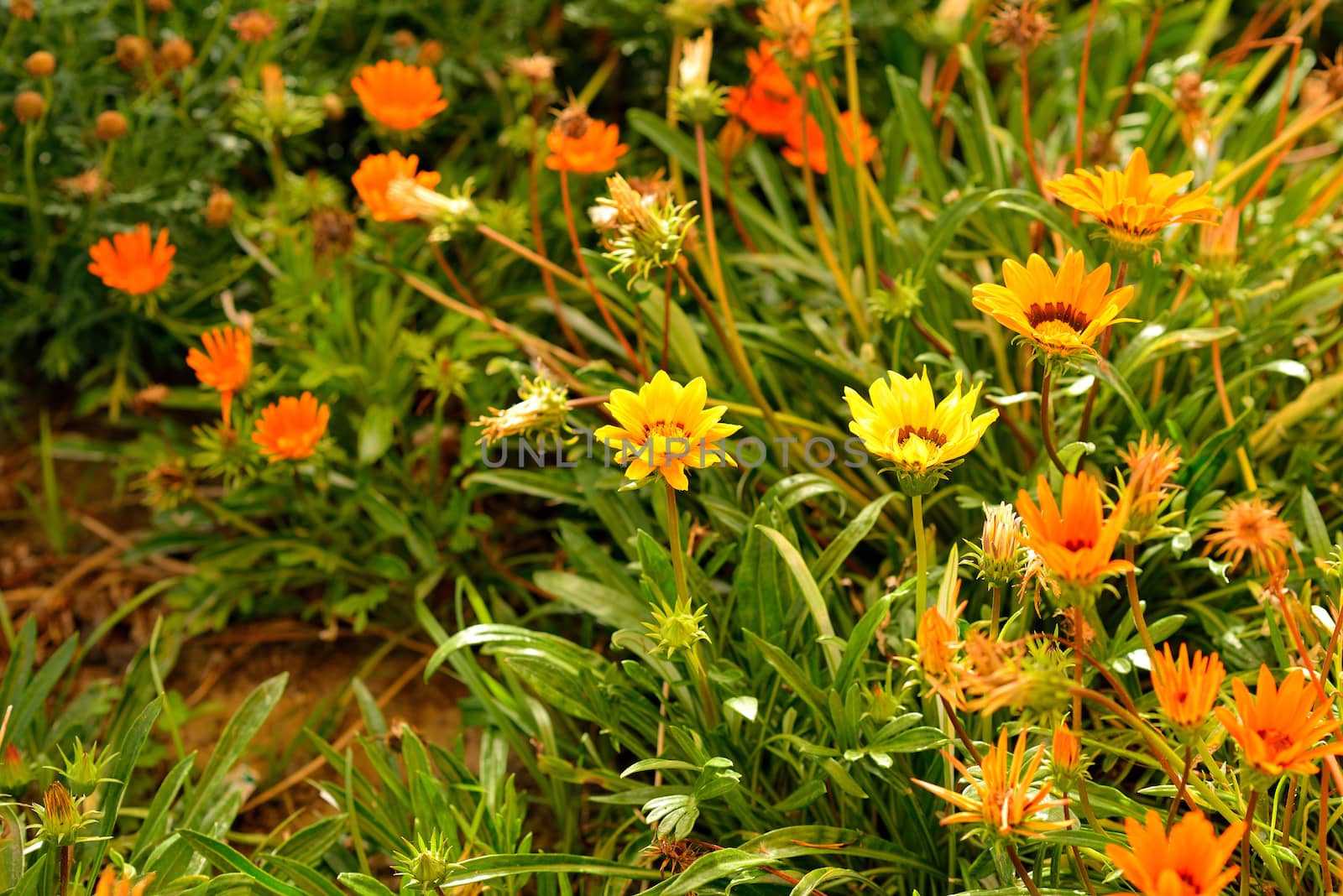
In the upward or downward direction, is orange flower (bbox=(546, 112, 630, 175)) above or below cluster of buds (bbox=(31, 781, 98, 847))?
above

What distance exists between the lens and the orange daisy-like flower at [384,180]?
62.9 inches

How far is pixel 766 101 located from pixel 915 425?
42.0 inches

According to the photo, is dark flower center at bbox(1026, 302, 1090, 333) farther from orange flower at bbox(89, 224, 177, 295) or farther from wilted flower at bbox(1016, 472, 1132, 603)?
orange flower at bbox(89, 224, 177, 295)

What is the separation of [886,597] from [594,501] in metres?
0.54

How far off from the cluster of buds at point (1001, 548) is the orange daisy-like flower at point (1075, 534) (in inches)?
5.1

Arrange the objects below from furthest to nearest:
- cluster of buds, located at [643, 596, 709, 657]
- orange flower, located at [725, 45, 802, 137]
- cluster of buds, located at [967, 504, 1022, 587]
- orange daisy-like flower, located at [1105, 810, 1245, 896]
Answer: orange flower, located at [725, 45, 802, 137] → cluster of buds, located at [643, 596, 709, 657] → cluster of buds, located at [967, 504, 1022, 587] → orange daisy-like flower, located at [1105, 810, 1245, 896]

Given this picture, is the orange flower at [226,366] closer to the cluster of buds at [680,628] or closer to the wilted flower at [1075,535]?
the cluster of buds at [680,628]

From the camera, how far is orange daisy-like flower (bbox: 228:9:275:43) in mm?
1891

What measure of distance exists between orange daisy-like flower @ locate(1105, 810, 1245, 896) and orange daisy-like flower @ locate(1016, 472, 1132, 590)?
19 centimetres

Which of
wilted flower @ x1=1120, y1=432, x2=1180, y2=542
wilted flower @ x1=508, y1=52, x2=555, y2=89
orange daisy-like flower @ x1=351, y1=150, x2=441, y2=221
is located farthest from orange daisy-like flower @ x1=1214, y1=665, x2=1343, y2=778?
wilted flower @ x1=508, y1=52, x2=555, y2=89

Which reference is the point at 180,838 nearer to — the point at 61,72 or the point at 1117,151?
the point at 61,72

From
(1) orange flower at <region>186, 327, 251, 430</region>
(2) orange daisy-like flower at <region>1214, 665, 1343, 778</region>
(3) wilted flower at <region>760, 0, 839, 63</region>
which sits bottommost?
(1) orange flower at <region>186, 327, 251, 430</region>

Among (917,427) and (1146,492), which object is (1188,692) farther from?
(917,427)

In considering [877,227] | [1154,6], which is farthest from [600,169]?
[1154,6]
